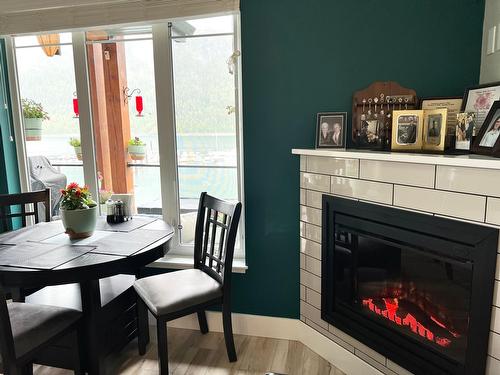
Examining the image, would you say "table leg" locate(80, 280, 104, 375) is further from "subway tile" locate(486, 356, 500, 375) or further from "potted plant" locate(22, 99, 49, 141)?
"subway tile" locate(486, 356, 500, 375)

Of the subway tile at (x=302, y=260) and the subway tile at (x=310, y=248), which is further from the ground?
the subway tile at (x=310, y=248)

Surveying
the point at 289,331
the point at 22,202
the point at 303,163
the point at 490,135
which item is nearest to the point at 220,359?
the point at 289,331

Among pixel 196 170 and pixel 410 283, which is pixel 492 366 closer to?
pixel 410 283

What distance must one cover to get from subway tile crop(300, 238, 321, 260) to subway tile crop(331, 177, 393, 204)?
37 cm

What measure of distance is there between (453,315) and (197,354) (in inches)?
58.3

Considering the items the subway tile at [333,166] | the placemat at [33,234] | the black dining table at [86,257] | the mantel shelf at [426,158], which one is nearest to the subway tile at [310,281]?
the subway tile at [333,166]

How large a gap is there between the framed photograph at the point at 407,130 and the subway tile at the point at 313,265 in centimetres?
80

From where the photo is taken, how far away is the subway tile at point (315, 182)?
6.81ft

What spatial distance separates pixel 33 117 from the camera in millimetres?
2775

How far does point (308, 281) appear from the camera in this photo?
2291mm

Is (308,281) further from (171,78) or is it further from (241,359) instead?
(171,78)

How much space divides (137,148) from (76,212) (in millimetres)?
724

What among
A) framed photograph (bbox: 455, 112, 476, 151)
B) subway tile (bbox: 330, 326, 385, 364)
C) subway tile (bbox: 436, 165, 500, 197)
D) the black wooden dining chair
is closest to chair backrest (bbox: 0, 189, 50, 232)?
the black wooden dining chair

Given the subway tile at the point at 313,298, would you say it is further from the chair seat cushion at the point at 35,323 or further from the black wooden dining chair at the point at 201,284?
the chair seat cushion at the point at 35,323
